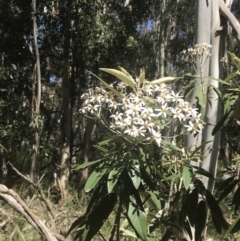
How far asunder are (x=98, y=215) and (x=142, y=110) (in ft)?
1.27

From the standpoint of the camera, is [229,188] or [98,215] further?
[229,188]

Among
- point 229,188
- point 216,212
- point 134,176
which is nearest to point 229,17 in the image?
point 229,188

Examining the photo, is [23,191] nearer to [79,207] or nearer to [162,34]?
[79,207]

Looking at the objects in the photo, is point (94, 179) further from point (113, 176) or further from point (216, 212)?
point (216, 212)

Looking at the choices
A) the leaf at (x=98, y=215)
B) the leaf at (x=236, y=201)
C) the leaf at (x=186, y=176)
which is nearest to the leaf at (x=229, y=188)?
the leaf at (x=236, y=201)

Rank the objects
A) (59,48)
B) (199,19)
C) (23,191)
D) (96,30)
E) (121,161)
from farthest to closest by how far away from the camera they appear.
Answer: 1. (59,48)
2. (96,30)
3. (23,191)
4. (199,19)
5. (121,161)

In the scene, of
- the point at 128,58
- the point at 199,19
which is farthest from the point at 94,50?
the point at 199,19

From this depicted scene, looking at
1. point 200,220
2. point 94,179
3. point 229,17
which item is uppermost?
point 229,17

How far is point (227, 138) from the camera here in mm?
12836

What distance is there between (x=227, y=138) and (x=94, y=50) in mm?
7045

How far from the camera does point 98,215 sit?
1.43 m

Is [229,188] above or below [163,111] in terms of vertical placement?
below

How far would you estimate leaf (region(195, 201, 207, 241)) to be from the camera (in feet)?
5.17

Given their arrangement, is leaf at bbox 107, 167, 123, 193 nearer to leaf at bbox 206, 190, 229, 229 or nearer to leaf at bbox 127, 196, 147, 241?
leaf at bbox 127, 196, 147, 241
